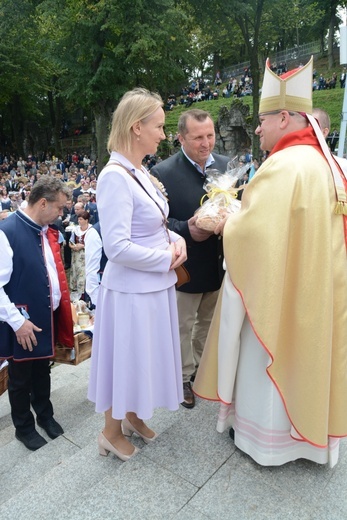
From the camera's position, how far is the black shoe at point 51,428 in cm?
338

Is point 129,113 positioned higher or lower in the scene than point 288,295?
higher

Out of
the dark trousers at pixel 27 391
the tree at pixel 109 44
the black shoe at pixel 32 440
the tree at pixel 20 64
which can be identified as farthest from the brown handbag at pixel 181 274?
the tree at pixel 20 64

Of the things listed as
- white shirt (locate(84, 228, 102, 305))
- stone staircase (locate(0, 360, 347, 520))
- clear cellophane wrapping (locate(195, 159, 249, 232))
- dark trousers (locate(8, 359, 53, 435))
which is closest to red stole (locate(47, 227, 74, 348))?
dark trousers (locate(8, 359, 53, 435))

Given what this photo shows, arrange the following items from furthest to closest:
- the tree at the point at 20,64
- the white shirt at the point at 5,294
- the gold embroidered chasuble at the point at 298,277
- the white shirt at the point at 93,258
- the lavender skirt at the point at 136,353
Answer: the tree at the point at 20,64
the white shirt at the point at 93,258
the white shirt at the point at 5,294
the lavender skirt at the point at 136,353
the gold embroidered chasuble at the point at 298,277

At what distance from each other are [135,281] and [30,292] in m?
1.16

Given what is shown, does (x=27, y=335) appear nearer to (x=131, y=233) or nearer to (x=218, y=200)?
(x=131, y=233)

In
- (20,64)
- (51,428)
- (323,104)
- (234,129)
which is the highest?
(20,64)

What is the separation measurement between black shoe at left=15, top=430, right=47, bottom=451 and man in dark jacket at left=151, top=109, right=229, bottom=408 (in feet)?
3.97

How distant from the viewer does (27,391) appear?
10.4 ft

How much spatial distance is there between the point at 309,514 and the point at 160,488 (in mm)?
701

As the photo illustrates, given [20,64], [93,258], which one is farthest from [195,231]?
[20,64]

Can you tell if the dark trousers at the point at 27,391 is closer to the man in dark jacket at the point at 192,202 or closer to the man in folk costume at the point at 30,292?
the man in folk costume at the point at 30,292

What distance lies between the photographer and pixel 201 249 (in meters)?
3.10

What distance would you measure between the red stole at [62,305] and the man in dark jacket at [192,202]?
886 millimetres
